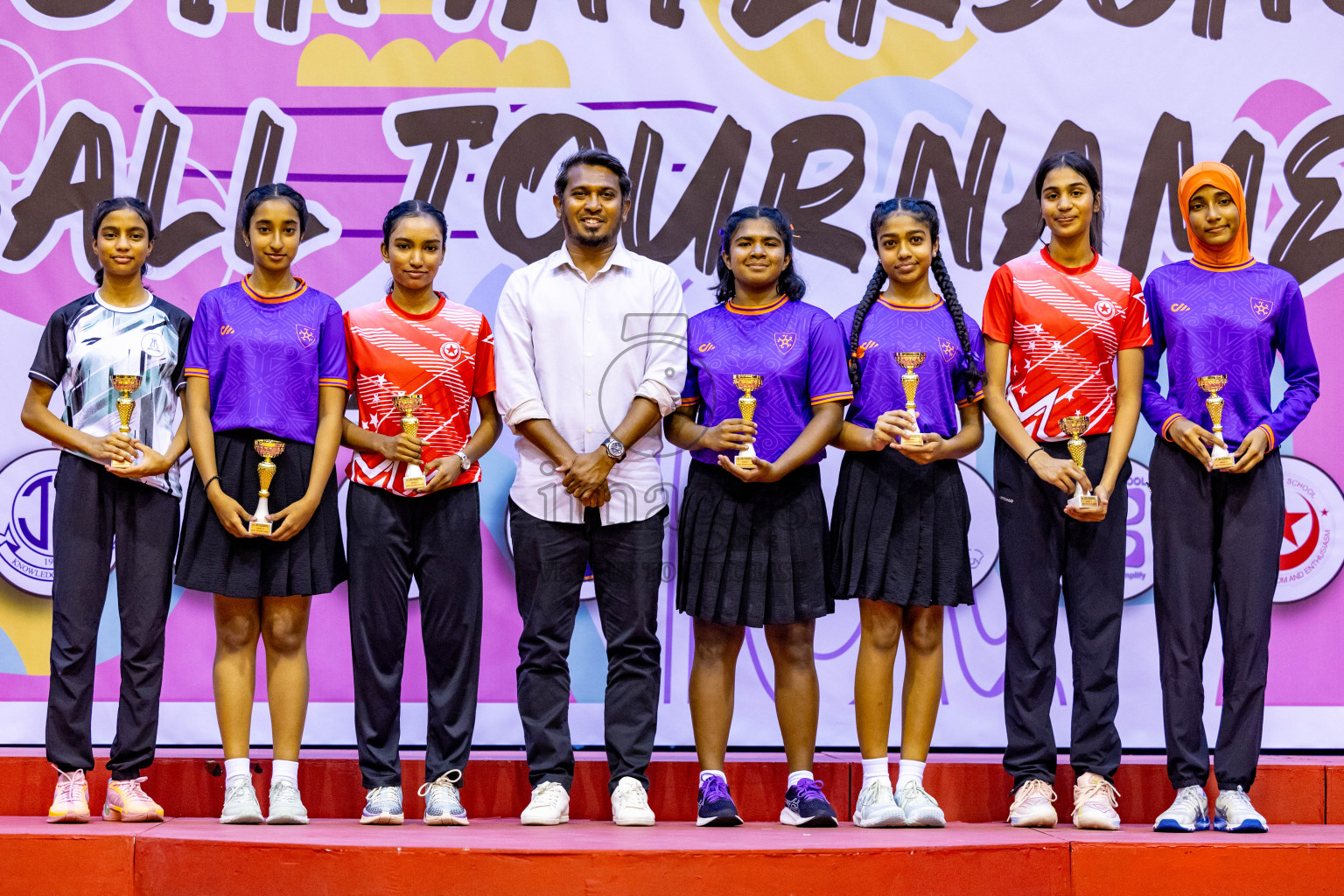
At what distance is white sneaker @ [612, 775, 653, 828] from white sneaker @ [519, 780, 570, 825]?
0.14 metres

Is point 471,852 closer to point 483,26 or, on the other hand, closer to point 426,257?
point 426,257

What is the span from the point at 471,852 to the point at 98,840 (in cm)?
93

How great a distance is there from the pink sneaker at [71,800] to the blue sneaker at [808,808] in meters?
1.82

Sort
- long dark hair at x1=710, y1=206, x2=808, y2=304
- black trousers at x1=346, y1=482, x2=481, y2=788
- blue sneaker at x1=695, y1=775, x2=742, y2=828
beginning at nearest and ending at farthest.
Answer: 1. blue sneaker at x1=695, y1=775, x2=742, y2=828
2. black trousers at x1=346, y1=482, x2=481, y2=788
3. long dark hair at x1=710, y1=206, x2=808, y2=304

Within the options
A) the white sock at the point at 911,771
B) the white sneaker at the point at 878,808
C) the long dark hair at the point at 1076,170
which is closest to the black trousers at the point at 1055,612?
the white sock at the point at 911,771

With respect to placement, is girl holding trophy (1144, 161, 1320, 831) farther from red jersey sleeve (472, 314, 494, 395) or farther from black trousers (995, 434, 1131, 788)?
red jersey sleeve (472, 314, 494, 395)

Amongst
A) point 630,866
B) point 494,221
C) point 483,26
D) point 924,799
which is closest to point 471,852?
point 630,866

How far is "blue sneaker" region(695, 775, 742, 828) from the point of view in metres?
3.11

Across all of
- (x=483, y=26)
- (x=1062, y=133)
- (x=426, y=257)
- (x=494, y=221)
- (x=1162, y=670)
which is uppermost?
(x=483, y=26)

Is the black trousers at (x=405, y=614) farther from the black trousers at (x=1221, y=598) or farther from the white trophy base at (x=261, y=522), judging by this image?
the black trousers at (x=1221, y=598)

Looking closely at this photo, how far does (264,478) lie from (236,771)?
2.58 feet

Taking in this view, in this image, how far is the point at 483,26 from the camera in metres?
4.16

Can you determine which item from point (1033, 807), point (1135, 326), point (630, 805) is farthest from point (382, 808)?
point (1135, 326)

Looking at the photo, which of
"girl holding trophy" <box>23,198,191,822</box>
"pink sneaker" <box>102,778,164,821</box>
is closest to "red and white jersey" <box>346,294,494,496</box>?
"girl holding trophy" <box>23,198,191,822</box>
